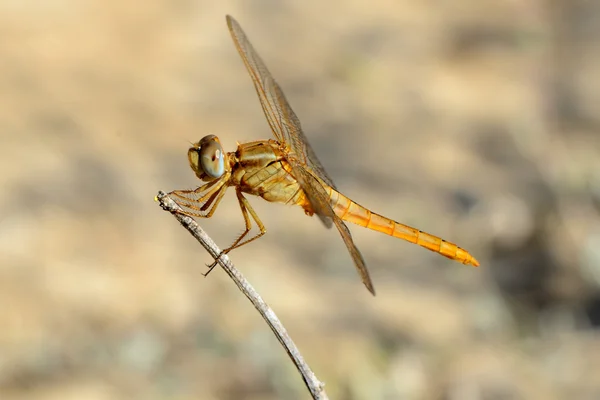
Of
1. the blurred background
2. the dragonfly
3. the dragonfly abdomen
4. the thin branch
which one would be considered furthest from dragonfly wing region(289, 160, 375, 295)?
the blurred background

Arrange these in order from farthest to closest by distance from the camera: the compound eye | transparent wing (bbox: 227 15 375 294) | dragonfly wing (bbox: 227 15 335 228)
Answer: dragonfly wing (bbox: 227 15 335 228) → transparent wing (bbox: 227 15 375 294) → the compound eye

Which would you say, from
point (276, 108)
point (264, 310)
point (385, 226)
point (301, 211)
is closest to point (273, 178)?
point (276, 108)

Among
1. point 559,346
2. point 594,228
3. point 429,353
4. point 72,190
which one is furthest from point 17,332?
point 594,228

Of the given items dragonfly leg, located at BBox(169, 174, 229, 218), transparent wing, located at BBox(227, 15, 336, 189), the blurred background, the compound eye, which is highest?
the blurred background

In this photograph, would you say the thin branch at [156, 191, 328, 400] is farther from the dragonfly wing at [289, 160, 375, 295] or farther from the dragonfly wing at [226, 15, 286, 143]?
the dragonfly wing at [226, 15, 286, 143]

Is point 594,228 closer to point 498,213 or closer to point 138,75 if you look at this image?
point 498,213

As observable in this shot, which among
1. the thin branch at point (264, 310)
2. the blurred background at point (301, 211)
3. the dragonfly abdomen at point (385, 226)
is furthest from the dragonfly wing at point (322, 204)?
the blurred background at point (301, 211)
